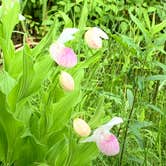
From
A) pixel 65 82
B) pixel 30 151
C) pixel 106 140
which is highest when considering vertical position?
pixel 65 82

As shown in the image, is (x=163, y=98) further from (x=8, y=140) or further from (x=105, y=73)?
(x=8, y=140)

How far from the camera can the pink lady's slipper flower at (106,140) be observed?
133cm

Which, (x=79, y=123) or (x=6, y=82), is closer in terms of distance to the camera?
(x=79, y=123)

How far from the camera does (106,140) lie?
52.7 inches

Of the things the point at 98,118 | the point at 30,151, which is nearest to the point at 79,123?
the point at 98,118

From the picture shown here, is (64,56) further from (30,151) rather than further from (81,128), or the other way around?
(30,151)

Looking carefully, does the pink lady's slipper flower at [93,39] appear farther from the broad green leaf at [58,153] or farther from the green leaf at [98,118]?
the broad green leaf at [58,153]

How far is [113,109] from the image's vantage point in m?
2.19

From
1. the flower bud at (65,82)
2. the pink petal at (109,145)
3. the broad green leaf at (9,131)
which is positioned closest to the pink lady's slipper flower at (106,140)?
the pink petal at (109,145)

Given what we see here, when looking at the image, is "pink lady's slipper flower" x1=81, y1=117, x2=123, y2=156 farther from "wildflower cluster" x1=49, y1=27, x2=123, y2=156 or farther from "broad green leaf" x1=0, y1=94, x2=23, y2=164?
"broad green leaf" x1=0, y1=94, x2=23, y2=164

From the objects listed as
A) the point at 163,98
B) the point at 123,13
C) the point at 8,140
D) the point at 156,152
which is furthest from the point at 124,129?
the point at 123,13

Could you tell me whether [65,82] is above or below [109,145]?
above

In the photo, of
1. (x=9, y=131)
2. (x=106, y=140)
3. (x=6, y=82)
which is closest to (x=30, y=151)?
(x=9, y=131)

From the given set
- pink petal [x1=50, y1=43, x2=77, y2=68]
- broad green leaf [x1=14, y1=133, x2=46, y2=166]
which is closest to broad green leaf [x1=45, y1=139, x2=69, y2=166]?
broad green leaf [x1=14, y1=133, x2=46, y2=166]
